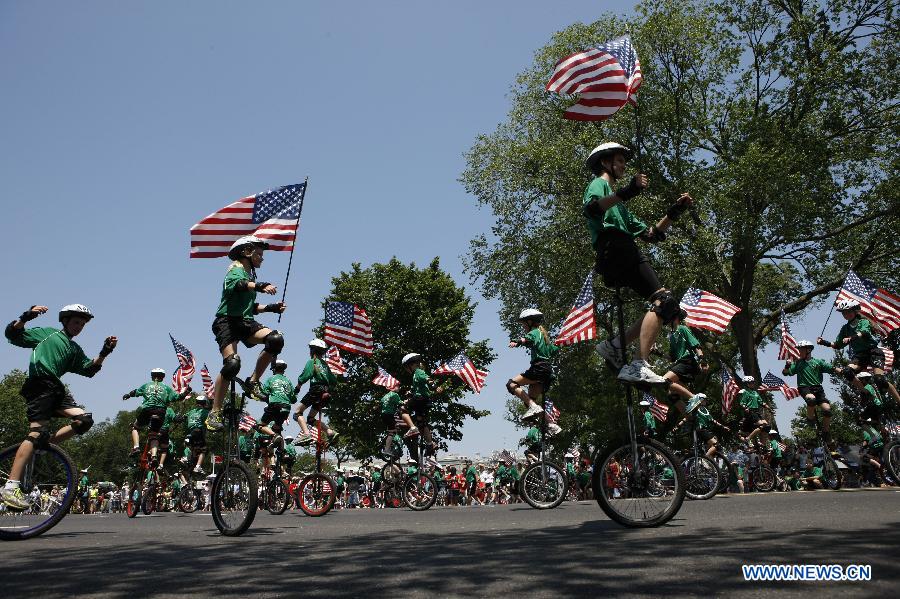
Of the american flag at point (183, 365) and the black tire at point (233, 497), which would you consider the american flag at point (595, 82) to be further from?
the american flag at point (183, 365)

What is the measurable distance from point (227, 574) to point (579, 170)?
25.2 meters

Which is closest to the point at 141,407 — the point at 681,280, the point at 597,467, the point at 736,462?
the point at 597,467

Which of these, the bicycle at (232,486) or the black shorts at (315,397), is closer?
the bicycle at (232,486)

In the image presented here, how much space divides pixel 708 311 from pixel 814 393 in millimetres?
3046

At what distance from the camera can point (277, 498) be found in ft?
36.4

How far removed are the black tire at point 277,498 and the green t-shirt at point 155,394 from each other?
4601mm

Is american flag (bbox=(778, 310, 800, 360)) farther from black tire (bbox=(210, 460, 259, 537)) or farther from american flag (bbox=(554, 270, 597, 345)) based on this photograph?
black tire (bbox=(210, 460, 259, 537))

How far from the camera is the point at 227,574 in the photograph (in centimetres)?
376

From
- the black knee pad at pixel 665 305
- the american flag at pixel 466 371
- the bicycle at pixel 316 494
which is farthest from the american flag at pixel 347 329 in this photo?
the black knee pad at pixel 665 305

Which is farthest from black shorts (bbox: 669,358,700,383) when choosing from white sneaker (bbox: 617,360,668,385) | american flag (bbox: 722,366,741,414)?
american flag (bbox: 722,366,741,414)

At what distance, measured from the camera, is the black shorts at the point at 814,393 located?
490 inches

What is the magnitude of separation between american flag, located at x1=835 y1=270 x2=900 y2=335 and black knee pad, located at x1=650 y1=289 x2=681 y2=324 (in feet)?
40.8

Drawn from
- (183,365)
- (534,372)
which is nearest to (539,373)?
(534,372)

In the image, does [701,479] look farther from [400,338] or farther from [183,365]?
[400,338]
